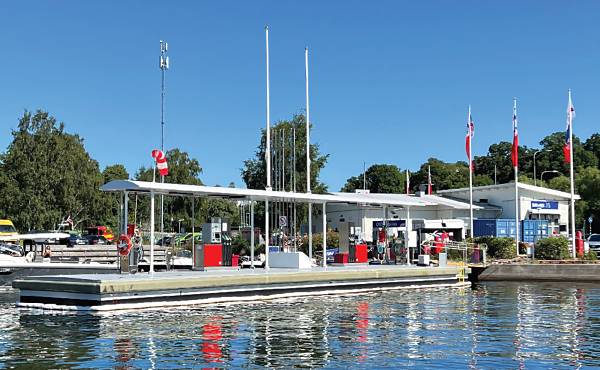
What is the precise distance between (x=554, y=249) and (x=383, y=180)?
261ft

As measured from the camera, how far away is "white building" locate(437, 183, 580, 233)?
185 feet

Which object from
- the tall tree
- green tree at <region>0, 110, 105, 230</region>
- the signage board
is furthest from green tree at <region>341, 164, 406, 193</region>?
the signage board

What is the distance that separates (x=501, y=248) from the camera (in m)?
43.2

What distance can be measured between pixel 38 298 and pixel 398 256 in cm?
1812

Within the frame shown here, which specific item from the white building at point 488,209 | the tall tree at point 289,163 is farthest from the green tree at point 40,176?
the white building at point 488,209

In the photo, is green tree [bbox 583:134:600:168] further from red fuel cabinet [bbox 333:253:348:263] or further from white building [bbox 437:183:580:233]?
red fuel cabinet [bbox 333:253:348:263]

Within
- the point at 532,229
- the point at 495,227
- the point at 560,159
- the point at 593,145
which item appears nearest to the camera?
the point at 495,227

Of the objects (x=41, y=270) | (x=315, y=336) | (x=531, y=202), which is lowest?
(x=315, y=336)

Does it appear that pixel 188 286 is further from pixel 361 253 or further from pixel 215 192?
pixel 361 253

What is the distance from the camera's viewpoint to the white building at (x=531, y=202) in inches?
2223

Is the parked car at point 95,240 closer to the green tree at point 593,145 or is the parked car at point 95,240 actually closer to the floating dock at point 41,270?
the floating dock at point 41,270

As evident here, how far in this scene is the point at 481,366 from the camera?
13.5 m

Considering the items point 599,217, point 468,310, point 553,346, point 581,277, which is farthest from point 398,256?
point 599,217

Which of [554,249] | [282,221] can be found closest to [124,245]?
[282,221]
